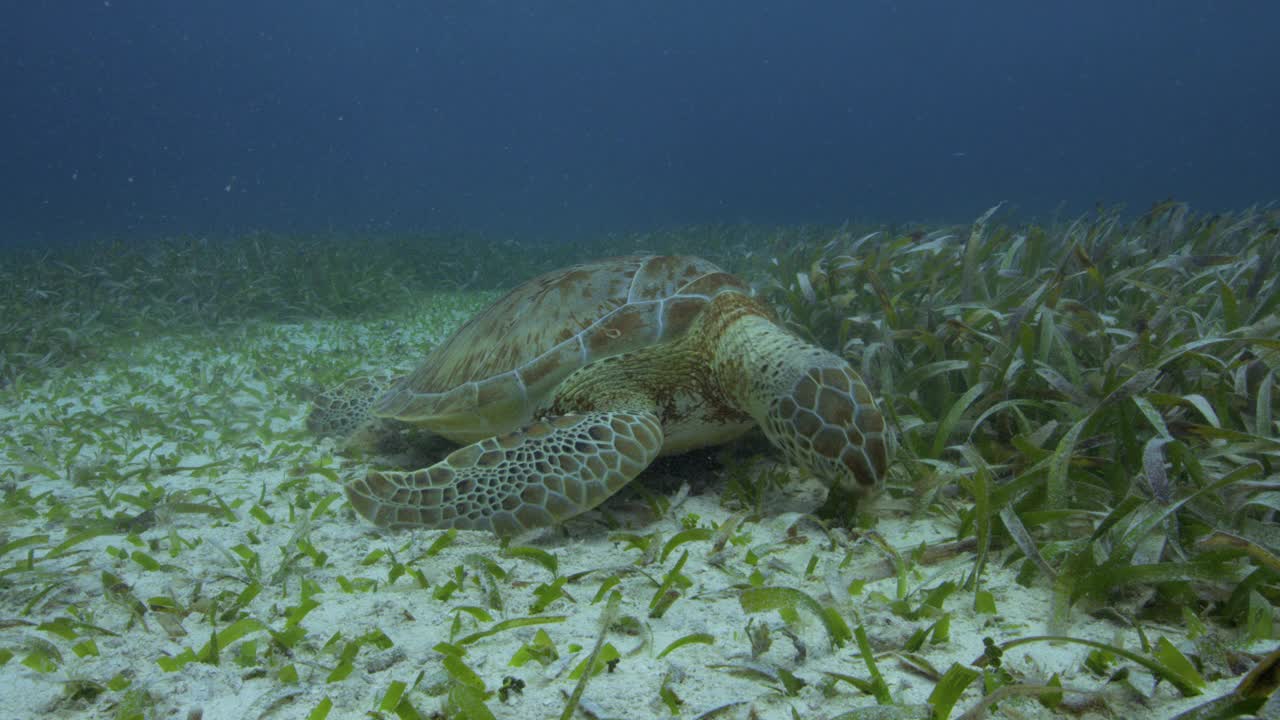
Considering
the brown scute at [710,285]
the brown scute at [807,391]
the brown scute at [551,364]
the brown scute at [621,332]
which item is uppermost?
the brown scute at [710,285]

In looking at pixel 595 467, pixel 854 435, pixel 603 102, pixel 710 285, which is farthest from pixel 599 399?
pixel 603 102

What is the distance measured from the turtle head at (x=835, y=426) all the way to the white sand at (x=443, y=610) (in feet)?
0.64

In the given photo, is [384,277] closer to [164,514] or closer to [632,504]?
[164,514]

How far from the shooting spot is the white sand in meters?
1.23

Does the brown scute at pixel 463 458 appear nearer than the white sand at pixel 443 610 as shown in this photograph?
No

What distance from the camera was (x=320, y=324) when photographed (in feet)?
20.5

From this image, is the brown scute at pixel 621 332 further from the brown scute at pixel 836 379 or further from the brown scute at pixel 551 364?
the brown scute at pixel 836 379

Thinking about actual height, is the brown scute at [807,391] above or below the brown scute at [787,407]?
above

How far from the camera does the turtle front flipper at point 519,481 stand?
2104mm

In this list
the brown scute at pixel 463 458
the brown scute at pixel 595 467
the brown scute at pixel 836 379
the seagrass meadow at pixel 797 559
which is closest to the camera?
the seagrass meadow at pixel 797 559

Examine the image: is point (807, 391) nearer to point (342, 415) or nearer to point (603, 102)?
point (342, 415)

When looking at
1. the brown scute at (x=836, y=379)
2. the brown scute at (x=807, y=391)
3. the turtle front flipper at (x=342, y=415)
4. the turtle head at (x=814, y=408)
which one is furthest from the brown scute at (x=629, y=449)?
the turtle front flipper at (x=342, y=415)

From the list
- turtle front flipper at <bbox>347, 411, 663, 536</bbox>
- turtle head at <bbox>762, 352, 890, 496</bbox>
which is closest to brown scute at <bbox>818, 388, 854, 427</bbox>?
turtle head at <bbox>762, 352, 890, 496</bbox>

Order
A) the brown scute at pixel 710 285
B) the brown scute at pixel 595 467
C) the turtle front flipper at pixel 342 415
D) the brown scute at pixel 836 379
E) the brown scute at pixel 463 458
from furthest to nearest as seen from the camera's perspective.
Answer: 1. the turtle front flipper at pixel 342 415
2. the brown scute at pixel 710 285
3. the brown scute at pixel 463 458
4. the brown scute at pixel 595 467
5. the brown scute at pixel 836 379
